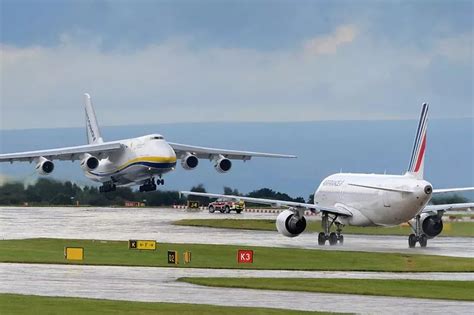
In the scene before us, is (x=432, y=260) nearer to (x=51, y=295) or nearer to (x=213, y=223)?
(x=51, y=295)

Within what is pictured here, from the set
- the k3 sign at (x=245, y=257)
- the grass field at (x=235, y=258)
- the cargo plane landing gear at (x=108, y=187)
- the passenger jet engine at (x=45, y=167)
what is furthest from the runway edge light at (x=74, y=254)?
the cargo plane landing gear at (x=108, y=187)

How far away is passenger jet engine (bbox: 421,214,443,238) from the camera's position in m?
62.8

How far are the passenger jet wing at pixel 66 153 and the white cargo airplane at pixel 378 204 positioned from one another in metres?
40.9

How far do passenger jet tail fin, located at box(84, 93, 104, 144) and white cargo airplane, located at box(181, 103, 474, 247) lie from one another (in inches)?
2297

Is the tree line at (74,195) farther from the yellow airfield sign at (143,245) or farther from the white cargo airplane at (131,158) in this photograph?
the yellow airfield sign at (143,245)

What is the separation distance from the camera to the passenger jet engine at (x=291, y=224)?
62.3 metres

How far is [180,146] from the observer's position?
367 ft

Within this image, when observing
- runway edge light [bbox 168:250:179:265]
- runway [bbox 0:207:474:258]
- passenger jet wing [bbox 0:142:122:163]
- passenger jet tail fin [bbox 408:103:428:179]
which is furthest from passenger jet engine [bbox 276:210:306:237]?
passenger jet wing [bbox 0:142:122:163]

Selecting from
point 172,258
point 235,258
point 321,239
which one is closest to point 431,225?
point 321,239

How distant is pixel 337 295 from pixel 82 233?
119ft

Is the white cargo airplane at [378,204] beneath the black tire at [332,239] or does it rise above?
above

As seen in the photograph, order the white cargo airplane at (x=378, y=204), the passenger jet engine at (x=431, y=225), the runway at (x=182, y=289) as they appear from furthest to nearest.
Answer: the passenger jet engine at (x=431, y=225)
the white cargo airplane at (x=378, y=204)
the runway at (x=182, y=289)

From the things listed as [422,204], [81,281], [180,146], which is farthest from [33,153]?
[81,281]

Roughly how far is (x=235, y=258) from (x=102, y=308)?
67.9 feet
